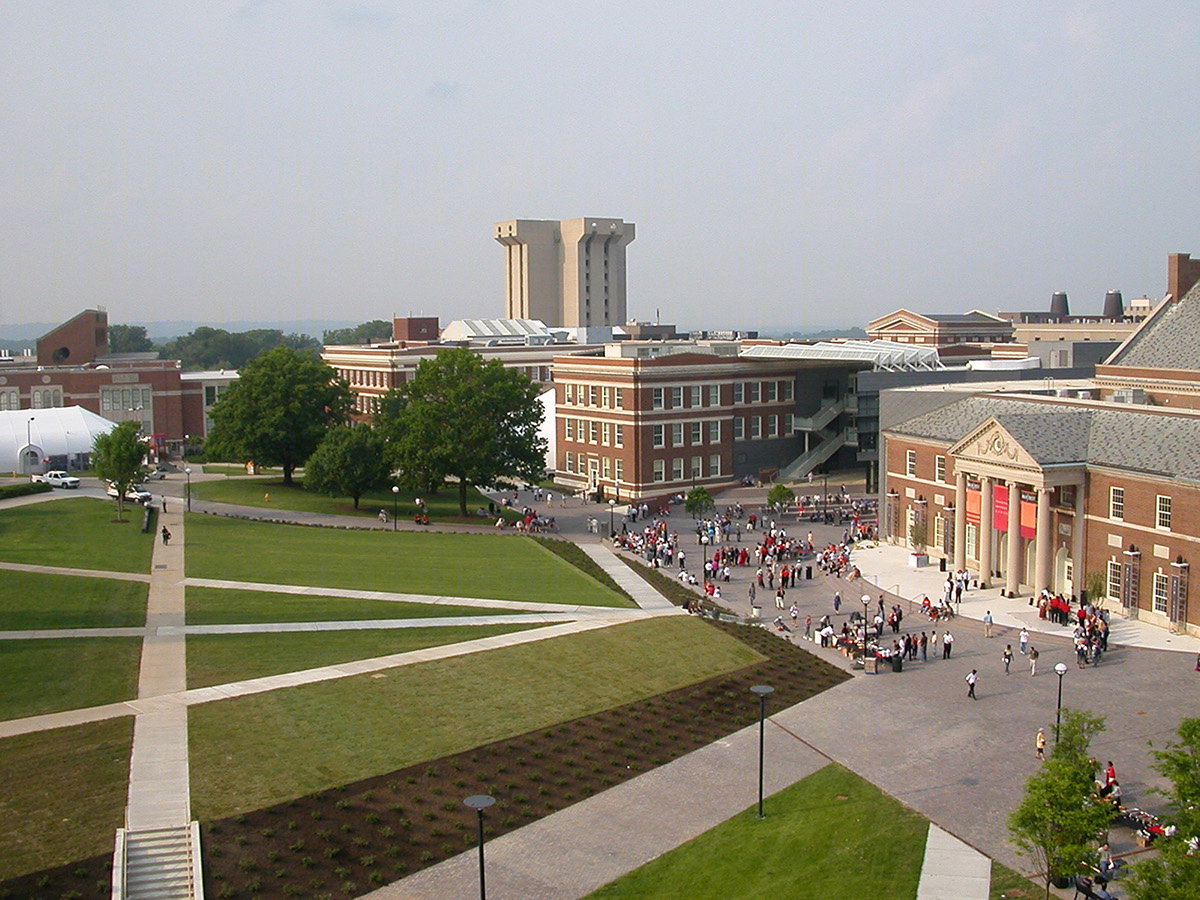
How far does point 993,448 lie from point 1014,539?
162 inches

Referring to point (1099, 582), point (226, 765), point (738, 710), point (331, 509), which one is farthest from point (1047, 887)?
point (331, 509)

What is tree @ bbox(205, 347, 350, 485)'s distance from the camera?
80.7 metres

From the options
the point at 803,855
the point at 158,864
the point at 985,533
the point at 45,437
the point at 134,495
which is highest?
the point at 45,437

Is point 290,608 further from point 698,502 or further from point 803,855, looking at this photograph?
point 698,502

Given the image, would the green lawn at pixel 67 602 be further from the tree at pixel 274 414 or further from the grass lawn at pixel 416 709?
the tree at pixel 274 414

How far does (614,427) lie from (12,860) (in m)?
62.4

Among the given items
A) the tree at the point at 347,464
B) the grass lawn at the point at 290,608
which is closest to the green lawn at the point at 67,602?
the grass lawn at the point at 290,608

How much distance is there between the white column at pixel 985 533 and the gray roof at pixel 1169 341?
558 inches

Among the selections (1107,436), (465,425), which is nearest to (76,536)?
(465,425)

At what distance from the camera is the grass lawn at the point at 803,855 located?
1028 inches

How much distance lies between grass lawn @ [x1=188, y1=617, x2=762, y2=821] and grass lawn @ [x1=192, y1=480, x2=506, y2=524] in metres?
33.2

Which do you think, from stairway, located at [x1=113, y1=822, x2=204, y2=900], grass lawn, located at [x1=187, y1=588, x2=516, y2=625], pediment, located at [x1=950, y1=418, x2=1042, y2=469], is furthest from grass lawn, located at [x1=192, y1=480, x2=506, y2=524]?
stairway, located at [x1=113, y1=822, x2=204, y2=900]

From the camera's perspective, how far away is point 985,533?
183 feet

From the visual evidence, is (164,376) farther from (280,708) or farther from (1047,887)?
(1047,887)
